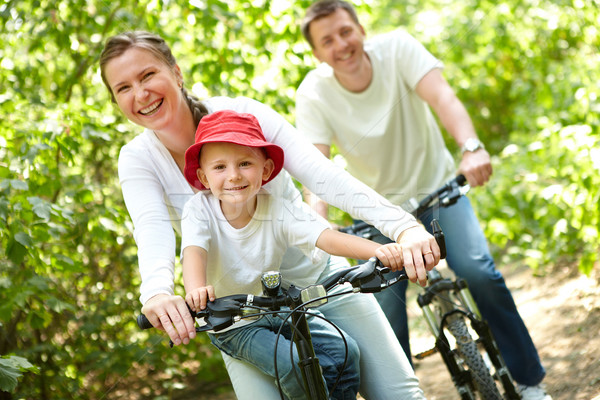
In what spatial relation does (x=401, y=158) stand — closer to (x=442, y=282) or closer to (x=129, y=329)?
(x=442, y=282)

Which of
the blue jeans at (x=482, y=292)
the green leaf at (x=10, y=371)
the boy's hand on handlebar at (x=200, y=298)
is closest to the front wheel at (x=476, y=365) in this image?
the blue jeans at (x=482, y=292)

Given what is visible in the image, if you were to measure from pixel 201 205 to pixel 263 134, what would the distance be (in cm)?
36

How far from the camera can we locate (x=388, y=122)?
3268 millimetres

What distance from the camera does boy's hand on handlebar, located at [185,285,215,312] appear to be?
1802 millimetres

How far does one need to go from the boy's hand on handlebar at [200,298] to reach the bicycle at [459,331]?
1.05 metres

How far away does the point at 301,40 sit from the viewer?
4965 mm

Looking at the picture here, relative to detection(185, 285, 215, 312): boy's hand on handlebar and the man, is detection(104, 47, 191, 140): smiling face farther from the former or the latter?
the man

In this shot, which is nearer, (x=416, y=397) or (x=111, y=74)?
(x=416, y=397)

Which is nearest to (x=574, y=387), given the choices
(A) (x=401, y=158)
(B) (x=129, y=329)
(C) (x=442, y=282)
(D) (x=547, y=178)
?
(C) (x=442, y=282)

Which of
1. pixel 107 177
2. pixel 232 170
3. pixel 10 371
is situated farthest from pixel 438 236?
pixel 107 177

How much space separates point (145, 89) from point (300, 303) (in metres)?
1.03

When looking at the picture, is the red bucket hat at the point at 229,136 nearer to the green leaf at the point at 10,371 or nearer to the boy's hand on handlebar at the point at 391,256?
the boy's hand on handlebar at the point at 391,256

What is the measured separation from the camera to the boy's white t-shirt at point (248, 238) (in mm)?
2162

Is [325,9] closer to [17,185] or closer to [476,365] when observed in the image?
[17,185]
